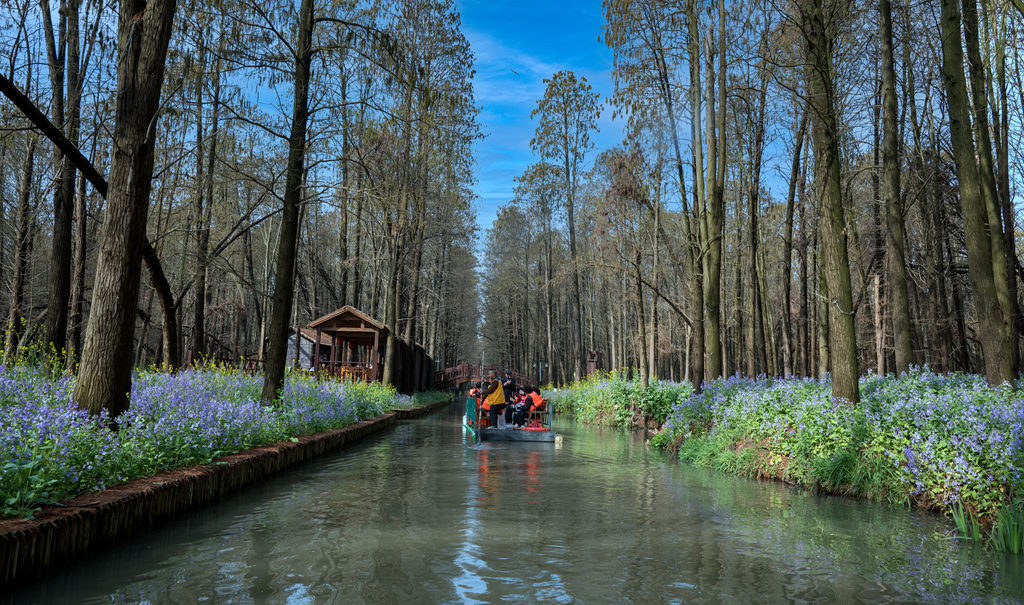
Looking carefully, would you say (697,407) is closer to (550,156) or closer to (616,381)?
(616,381)

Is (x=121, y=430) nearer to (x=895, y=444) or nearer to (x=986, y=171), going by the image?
(x=895, y=444)

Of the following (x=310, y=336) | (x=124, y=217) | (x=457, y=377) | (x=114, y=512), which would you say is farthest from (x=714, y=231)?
(x=457, y=377)

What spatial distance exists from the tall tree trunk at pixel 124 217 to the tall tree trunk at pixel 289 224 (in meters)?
4.57

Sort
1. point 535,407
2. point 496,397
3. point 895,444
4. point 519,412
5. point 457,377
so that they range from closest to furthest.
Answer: point 895,444
point 496,397
point 519,412
point 535,407
point 457,377

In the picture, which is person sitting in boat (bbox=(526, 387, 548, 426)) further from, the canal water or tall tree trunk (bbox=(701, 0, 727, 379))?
the canal water

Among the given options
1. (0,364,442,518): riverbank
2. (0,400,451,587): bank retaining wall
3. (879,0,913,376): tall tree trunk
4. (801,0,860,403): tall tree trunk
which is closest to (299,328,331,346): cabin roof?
(0,364,442,518): riverbank

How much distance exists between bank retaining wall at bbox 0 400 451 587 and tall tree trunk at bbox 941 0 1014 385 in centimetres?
1044

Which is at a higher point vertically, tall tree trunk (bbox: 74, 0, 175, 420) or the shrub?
tall tree trunk (bbox: 74, 0, 175, 420)

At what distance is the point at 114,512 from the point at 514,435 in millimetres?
10952

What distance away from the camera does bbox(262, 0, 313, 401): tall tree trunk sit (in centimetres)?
1210

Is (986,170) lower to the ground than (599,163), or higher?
lower

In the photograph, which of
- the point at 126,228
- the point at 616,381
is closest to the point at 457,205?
the point at 616,381

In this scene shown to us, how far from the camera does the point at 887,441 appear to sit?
26.5ft

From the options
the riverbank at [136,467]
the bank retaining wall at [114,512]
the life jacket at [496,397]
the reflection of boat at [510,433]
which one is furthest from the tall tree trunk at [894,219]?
the bank retaining wall at [114,512]
